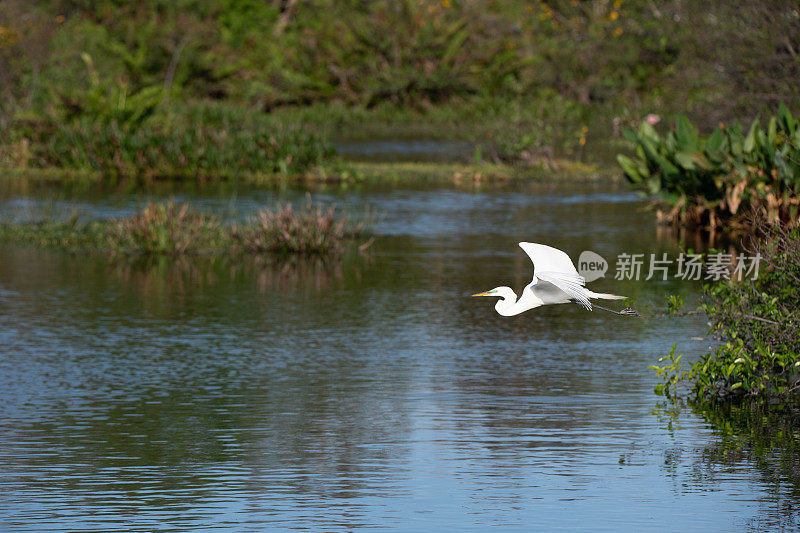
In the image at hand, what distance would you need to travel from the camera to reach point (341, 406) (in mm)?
9789

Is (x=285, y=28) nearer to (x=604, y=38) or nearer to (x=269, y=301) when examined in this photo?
(x=604, y=38)

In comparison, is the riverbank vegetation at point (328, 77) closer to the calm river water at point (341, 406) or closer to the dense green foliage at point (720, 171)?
the dense green foliage at point (720, 171)

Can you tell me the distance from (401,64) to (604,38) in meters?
7.15

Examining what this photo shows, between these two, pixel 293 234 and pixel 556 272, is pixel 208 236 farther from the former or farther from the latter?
pixel 556 272

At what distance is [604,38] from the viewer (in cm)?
4512

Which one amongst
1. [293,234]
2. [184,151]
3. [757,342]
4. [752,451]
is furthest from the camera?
[184,151]

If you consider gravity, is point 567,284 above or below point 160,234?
above

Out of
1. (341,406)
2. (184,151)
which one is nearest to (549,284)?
(341,406)

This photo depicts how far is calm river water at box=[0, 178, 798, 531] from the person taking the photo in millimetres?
7215

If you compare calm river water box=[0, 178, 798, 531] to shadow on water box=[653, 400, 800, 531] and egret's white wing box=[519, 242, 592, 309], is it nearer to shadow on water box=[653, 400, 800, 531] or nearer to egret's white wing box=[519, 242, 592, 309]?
shadow on water box=[653, 400, 800, 531]

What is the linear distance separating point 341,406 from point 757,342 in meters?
2.69

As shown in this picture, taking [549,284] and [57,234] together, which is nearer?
[549,284]

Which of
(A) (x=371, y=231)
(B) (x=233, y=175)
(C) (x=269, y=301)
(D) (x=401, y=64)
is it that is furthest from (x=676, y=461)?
(D) (x=401, y=64)

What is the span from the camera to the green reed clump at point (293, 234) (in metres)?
18.3
